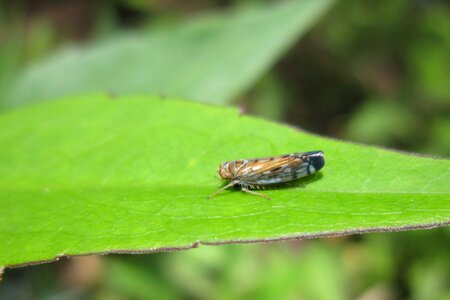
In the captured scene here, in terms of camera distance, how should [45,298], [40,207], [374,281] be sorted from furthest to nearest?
[374,281]
[45,298]
[40,207]

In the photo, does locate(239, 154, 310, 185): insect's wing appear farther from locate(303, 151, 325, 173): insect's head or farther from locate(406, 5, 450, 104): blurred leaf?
locate(406, 5, 450, 104): blurred leaf

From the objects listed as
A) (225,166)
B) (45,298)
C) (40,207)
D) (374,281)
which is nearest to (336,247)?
(374,281)

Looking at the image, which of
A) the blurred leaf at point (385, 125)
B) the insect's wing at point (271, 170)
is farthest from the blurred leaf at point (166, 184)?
the blurred leaf at point (385, 125)

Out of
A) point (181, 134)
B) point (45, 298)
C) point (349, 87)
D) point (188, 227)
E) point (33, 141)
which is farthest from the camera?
point (349, 87)

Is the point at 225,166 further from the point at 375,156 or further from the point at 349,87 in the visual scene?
the point at 349,87

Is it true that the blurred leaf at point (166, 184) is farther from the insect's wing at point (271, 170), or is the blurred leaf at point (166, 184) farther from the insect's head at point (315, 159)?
the insect's wing at point (271, 170)

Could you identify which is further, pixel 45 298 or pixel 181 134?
pixel 45 298

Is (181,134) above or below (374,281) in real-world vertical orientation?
above

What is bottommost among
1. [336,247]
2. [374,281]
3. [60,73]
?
[374,281]
